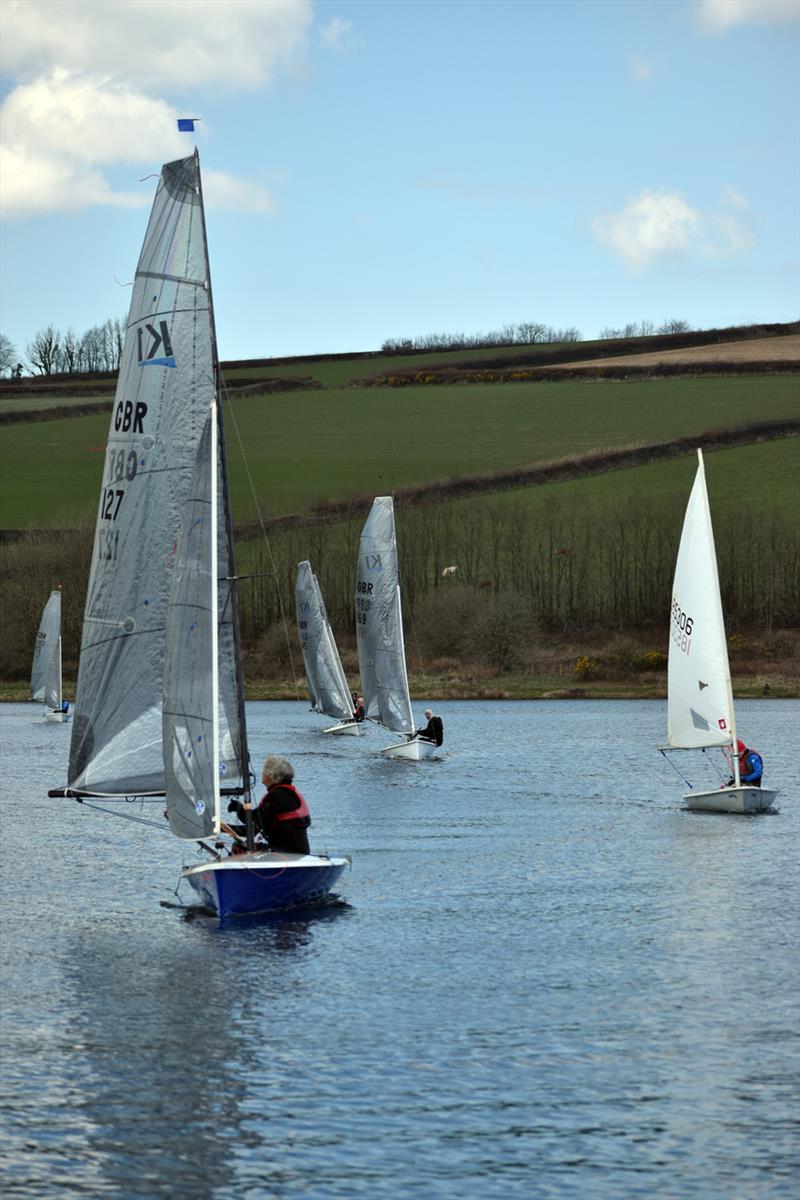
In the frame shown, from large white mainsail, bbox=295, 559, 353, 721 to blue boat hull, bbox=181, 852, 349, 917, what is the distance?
3633 cm

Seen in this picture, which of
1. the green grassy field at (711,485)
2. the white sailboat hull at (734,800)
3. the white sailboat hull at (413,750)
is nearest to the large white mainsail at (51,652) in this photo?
the white sailboat hull at (413,750)

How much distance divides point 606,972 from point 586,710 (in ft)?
169

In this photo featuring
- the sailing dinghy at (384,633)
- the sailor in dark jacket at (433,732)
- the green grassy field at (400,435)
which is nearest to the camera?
the sailor in dark jacket at (433,732)

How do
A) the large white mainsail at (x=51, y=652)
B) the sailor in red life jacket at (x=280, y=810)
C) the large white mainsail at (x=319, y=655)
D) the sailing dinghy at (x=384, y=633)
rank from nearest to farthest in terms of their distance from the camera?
the sailor in red life jacket at (x=280, y=810), the sailing dinghy at (x=384, y=633), the large white mainsail at (x=319, y=655), the large white mainsail at (x=51, y=652)

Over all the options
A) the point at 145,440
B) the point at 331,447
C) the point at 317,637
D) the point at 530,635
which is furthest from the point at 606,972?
the point at 331,447

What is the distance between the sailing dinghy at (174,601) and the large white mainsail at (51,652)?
50201mm

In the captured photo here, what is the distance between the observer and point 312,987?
2028cm

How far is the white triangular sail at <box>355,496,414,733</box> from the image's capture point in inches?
1943

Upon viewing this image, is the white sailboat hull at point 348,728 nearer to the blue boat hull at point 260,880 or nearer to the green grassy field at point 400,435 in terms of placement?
the blue boat hull at point 260,880

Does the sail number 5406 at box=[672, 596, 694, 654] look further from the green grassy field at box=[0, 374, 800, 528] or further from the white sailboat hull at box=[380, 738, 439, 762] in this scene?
the green grassy field at box=[0, 374, 800, 528]

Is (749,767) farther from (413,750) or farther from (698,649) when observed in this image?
(413,750)

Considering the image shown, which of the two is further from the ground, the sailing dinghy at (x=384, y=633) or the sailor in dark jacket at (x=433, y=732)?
the sailing dinghy at (x=384, y=633)

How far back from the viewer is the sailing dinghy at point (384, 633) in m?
49.3

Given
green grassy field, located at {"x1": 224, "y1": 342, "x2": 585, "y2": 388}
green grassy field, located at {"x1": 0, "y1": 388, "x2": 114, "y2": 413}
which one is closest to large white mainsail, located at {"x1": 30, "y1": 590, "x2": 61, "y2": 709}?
green grassy field, located at {"x1": 0, "y1": 388, "x2": 114, "y2": 413}
